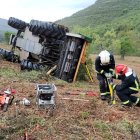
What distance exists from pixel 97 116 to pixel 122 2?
94738mm

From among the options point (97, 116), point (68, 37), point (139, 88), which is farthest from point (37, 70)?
point (97, 116)

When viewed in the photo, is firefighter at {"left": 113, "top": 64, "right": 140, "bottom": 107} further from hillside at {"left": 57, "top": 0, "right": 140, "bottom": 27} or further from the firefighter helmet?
hillside at {"left": 57, "top": 0, "right": 140, "bottom": 27}

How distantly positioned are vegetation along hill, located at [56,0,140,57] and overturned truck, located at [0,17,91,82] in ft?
120

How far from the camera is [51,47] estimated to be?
48.1ft

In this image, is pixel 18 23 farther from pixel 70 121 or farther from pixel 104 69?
pixel 70 121

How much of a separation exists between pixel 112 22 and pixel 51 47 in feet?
225

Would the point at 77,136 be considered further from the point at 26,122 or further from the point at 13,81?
the point at 13,81

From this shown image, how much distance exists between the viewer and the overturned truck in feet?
43.9

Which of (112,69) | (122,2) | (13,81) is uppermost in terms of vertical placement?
(122,2)

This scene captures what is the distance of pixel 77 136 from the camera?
652 cm

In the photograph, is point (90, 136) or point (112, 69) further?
point (112, 69)

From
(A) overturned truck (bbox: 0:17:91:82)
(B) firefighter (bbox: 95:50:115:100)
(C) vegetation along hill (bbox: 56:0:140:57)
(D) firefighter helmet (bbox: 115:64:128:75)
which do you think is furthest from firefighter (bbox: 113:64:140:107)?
(C) vegetation along hill (bbox: 56:0:140:57)

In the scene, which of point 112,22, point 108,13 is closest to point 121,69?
point 112,22

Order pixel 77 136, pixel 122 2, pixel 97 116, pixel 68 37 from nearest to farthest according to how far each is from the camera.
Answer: pixel 77 136, pixel 97 116, pixel 68 37, pixel 122 2
